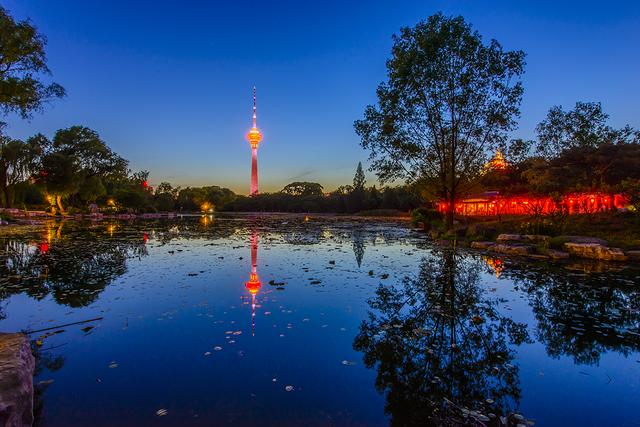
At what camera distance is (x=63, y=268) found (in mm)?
10586

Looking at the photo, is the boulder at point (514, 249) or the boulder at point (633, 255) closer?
the boulder at point (633, 255)

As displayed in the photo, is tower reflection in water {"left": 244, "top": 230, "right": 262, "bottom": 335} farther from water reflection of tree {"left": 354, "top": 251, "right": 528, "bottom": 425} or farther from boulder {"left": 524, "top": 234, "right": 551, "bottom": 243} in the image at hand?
boulder {"left": 524, "top": 234, "right": 551, "bottom": 243}

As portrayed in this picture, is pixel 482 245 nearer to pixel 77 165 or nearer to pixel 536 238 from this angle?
pixel 536 238

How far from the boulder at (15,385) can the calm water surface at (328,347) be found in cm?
43

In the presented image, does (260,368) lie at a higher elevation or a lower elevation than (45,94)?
lower

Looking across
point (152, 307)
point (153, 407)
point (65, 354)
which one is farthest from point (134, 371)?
point (152, 307)

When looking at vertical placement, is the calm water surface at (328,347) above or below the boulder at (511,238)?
below

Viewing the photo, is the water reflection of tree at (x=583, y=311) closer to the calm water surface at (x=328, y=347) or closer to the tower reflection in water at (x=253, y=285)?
the calm water surface at (x=328, y=347)

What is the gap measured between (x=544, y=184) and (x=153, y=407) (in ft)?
98.5

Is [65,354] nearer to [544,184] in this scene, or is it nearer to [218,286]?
[218,286]

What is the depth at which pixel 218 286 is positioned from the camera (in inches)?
342

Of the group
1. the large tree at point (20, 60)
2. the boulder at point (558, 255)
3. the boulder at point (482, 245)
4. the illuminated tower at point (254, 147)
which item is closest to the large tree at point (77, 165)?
the large tree at point (20, 60)

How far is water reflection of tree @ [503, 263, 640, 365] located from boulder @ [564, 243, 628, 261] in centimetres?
361

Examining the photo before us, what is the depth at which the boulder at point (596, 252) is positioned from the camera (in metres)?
13.4
